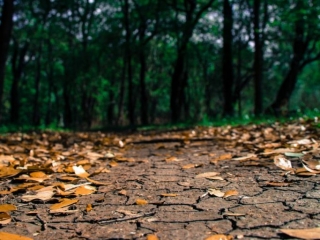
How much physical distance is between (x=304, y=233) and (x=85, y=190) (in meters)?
1.32

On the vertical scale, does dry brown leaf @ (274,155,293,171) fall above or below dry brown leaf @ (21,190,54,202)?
above

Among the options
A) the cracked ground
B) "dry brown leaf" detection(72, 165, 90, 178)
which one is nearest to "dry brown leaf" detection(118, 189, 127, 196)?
the cracked ground

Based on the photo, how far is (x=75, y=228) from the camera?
5.02 feet

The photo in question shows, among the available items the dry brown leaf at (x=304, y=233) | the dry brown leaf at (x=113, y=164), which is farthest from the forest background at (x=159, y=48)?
the dry brown leaf at (x=304, y=233)

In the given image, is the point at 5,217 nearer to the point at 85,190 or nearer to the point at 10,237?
the point at 10,237

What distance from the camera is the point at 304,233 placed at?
4.05ft

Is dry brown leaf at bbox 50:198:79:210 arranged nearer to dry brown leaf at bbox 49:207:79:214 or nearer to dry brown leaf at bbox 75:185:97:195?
dry brown leaf at bbox 49:207:79:214

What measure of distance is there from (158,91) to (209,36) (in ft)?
28.6

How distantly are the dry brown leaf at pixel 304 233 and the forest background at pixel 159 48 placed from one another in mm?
7427

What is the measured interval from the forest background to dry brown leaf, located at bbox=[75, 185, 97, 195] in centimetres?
624

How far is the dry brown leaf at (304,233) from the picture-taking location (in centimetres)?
120

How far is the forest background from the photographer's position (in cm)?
1153

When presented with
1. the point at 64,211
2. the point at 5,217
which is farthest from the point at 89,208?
the point at 5,217

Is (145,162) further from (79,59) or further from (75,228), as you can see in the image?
(79,59)
